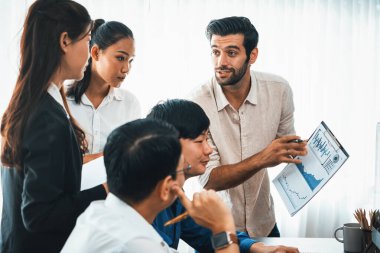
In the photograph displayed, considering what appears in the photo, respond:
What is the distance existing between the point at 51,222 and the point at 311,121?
2686 millimetres

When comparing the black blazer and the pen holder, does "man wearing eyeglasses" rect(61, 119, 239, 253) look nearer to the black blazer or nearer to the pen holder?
the black blazer

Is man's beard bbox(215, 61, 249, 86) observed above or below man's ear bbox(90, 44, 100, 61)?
below

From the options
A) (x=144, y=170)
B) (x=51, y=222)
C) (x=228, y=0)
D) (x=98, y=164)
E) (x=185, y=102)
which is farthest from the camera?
(x=228, y=0)

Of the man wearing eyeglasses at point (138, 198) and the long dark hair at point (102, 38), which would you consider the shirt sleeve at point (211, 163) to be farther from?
→ the man wearing eyeglasses at point (138, 198)

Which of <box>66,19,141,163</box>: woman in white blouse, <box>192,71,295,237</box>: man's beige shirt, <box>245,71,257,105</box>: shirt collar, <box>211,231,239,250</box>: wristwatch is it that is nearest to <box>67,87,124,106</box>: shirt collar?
<box>66,19,141,163</box>: woman in white blouse

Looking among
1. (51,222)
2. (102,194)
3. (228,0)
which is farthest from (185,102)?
(228,0)

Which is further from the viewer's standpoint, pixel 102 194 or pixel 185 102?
pixel 185 102

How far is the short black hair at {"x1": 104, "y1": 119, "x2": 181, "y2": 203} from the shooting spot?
1224 millimetres

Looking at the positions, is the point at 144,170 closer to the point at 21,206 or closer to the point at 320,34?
the point at 21,206

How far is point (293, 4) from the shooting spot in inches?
142

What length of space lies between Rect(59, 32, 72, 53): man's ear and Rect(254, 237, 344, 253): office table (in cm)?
101

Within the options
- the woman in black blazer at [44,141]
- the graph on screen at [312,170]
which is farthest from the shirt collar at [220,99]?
the woman in black blazer at [44,141]

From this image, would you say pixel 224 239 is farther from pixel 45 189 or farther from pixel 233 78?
pixel 233 78

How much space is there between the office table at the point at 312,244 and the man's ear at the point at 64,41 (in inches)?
39.7
